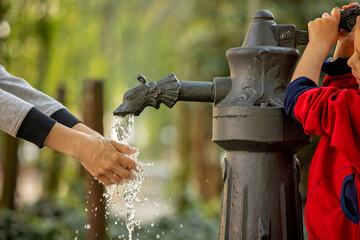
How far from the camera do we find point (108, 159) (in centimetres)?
157

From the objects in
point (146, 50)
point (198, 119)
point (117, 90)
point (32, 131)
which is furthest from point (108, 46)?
point (32, 131)

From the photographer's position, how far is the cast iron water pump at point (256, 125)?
1514mm

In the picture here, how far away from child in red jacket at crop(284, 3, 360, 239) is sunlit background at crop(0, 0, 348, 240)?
0.70 metres

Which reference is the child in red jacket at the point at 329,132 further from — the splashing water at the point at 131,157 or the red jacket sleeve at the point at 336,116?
the splashing water at the point at 131,157

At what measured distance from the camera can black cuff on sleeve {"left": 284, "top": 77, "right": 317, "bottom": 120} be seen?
1399 millimetres

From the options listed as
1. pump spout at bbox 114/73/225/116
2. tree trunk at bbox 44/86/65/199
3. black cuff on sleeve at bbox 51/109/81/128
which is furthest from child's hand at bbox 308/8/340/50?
tree trunk at bbox 44/86/65/199

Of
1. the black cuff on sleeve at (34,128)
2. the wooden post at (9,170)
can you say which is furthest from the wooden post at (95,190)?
the black cuff on sleeve at (34,128)

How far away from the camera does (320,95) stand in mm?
1331

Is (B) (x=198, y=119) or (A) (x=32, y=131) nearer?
(A) (x=32, y=131)

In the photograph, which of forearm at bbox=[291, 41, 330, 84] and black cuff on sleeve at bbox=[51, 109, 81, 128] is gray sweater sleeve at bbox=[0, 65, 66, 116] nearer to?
black cuff on sleeve at bbox=[51, 109, 81, 128]

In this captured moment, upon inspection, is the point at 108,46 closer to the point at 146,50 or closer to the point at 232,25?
the point at 146,50

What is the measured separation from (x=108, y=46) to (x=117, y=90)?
4.74ft

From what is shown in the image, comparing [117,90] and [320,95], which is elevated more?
[117,90]

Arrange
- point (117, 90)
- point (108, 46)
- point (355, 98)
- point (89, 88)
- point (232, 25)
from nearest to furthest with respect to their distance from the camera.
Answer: point (355, 98), point (89, 88), point (232, 25), point (108, 46), point (117, 90)
